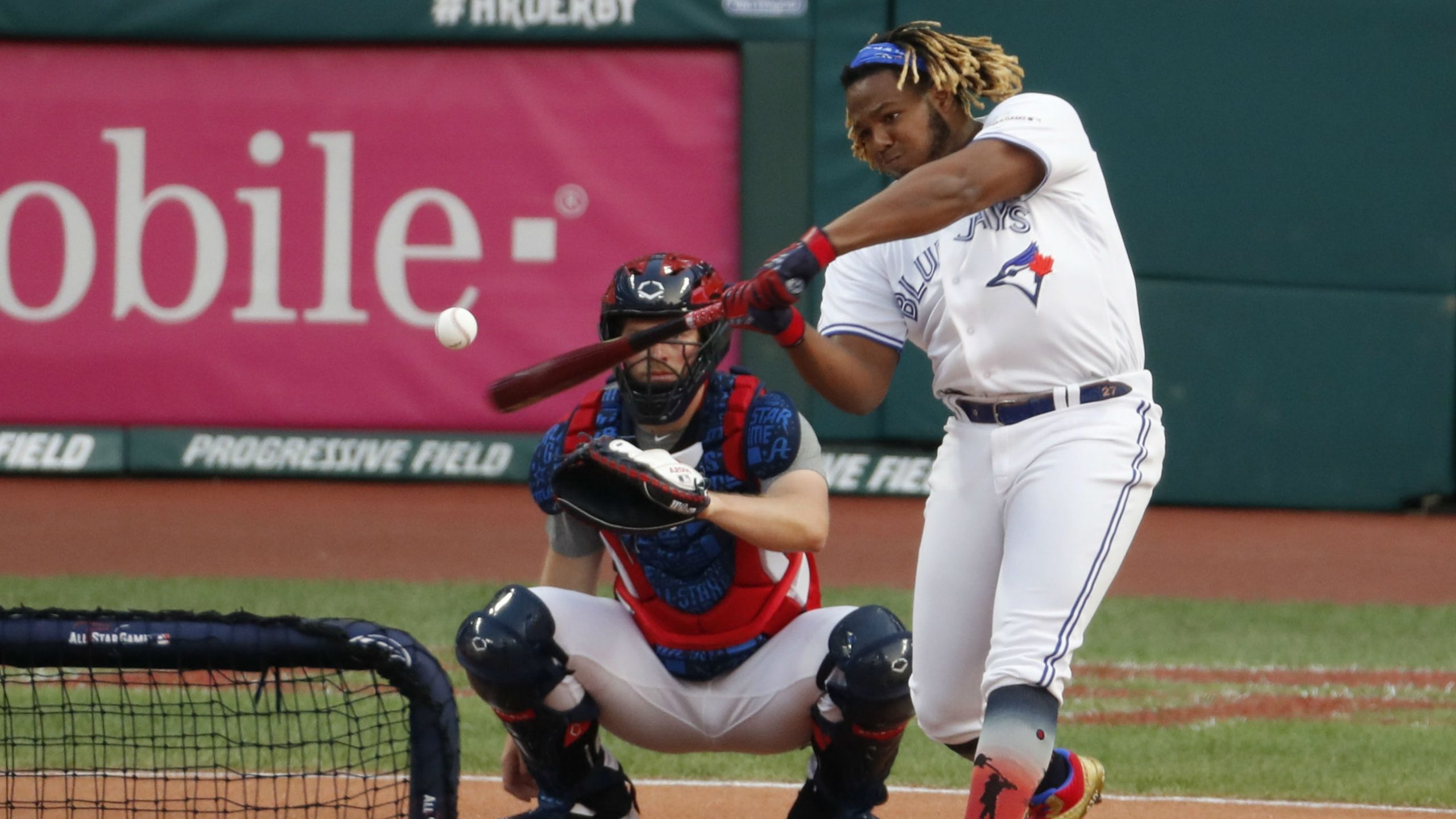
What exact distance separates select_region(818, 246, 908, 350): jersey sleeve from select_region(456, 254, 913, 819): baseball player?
22 centimetres

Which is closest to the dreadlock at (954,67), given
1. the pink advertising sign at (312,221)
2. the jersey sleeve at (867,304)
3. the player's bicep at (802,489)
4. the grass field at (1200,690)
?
the jersey sleeve at (867,304)

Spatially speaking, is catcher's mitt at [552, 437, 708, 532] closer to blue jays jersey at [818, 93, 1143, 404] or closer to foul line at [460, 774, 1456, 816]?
blue jays jersey at [818, 93, 1143, 404]

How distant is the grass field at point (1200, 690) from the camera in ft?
17.8

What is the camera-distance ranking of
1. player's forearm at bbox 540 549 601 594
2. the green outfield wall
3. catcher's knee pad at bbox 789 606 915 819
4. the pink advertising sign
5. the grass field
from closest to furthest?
catcher's knee pad at bbox 789 606 915 819 < player's forearm at bbox 540 549 601 594 < the grass field < the green outfield wall < the pink advertising sign

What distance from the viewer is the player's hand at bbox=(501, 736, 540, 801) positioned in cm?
421

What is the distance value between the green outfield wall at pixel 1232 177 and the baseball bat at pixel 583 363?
24.9 ft

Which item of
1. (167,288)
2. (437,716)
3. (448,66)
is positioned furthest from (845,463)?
(437,716)

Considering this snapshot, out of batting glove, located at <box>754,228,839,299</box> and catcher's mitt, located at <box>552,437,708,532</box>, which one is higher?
batting glove, located at <box>754,228,839,299</box>

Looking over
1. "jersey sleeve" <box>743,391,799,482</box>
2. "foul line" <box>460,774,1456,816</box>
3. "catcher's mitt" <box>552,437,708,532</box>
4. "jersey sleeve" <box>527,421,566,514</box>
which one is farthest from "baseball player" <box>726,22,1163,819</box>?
"foul line" <box>460,774,1456,816</box>

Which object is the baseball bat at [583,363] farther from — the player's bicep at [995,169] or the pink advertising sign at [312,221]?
the pink advertising sign at [312,221]

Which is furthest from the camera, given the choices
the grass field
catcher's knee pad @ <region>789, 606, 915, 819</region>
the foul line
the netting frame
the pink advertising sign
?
the pink advertising sign

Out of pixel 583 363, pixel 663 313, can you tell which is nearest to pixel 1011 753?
pixel 583 363

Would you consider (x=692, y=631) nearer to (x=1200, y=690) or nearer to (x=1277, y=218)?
(x=1200, y=690)

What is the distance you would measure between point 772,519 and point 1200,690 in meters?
3.65
